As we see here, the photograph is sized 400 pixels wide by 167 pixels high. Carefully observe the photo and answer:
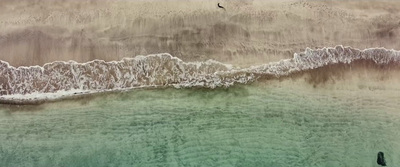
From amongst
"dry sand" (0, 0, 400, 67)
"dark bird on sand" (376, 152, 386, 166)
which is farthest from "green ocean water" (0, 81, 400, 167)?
"dry sand" (0, 0, 400, 67)

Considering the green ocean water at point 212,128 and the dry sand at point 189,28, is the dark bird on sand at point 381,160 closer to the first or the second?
the green ocean water at point 212,128

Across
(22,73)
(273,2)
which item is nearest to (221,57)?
(273,2)

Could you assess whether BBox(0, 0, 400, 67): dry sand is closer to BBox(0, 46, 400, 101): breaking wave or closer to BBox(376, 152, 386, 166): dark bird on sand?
BBox(0, 46, 400, 101): breaking wave

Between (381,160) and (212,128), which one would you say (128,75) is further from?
(381,160)

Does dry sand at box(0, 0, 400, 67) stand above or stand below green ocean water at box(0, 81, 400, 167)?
above

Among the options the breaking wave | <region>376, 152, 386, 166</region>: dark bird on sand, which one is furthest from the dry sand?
<region>376, 152, 386, 166</region>: dark bird on sand

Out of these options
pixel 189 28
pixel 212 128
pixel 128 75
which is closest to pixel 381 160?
pixel 212 128

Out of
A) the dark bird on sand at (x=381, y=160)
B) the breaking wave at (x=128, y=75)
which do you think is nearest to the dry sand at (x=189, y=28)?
the breaking wave at (x=128, y=75)

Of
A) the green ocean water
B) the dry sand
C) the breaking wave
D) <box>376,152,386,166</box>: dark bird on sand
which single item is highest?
the dry sand
